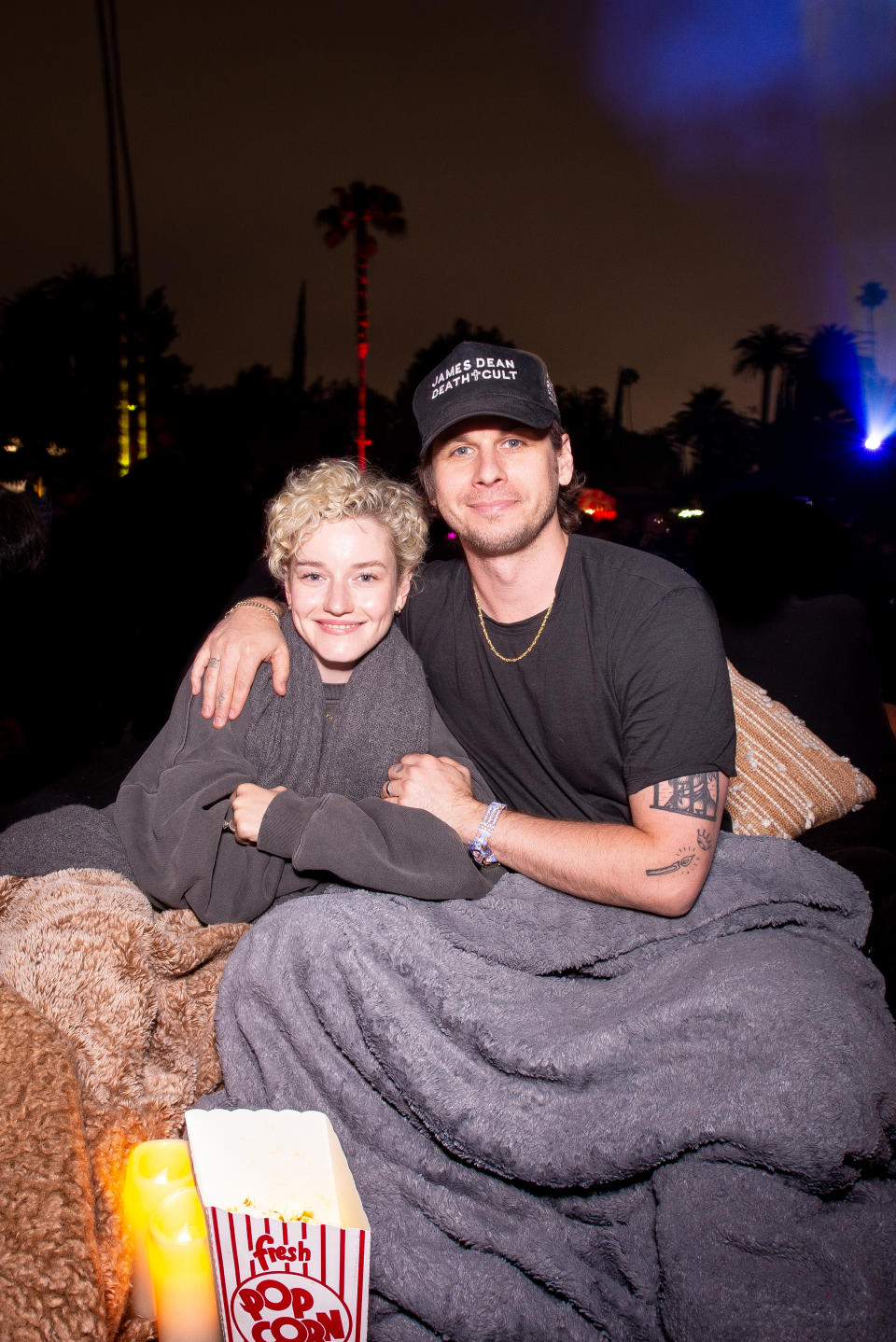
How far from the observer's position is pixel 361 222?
26156 mm

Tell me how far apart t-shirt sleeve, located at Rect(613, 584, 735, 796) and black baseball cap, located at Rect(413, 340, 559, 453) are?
673 mm

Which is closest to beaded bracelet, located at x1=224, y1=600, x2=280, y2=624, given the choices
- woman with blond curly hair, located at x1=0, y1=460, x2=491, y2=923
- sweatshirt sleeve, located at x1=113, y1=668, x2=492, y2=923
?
woman with blond curly hair, located at x1=0, y1=460, x2=491, y2=923

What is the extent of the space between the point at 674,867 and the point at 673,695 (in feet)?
1.25

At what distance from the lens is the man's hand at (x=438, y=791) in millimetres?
1964

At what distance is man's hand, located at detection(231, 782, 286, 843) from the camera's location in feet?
6.14

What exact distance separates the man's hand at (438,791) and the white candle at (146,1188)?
82cm

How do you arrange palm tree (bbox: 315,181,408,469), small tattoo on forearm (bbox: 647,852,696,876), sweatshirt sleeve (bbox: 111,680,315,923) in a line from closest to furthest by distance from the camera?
small tattoo on forearm (bbox: 647,852,696,876), sweatshirt sleeve (bbox: 111,680,315,923), palm tree (bbox: 315,181,408,469)

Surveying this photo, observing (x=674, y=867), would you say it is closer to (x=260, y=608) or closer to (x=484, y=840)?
(x=484, y=840)

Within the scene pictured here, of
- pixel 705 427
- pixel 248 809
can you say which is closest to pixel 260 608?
pixel 248 809

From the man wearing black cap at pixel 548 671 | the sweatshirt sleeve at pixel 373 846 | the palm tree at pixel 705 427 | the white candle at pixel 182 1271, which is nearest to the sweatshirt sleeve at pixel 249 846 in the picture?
the sweatshirt sleeve at pixel 373 846

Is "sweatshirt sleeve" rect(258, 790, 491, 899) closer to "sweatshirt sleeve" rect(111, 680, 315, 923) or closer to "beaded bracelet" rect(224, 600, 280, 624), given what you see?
"sweatshirt sleeve" rect(111, 680, 315, 923)

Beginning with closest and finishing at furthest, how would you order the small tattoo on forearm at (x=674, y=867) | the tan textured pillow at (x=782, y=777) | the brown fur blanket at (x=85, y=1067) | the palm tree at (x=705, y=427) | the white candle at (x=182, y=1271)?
the brown fur blanket at (x=85, y=1067) → the white candle at (x=182, y=1271) → the small tattoo on forearm at (x=674, y=867) → the tan textured pillow at (x=782, y=777) → the palm tree at (x=705, y=427)

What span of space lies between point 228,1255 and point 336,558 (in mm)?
1494

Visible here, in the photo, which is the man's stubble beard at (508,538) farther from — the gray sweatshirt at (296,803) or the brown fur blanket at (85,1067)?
the brown fur blanket at (85,1067)
